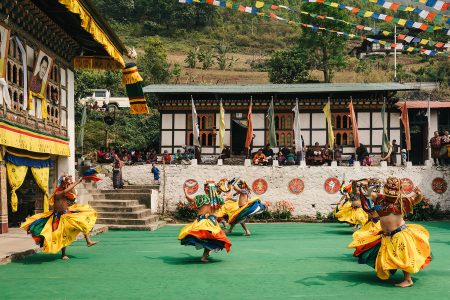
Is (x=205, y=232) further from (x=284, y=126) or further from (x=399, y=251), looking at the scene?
(x=284, y=126)

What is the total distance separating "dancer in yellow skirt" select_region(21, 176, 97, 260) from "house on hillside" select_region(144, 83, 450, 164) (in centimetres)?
1807

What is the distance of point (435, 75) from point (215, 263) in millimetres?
51408

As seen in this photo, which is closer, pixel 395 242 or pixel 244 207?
pixel 395 242

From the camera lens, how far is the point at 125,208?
1956 cm

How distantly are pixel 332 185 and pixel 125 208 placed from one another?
860 cm

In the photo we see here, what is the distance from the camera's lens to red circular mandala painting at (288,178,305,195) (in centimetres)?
2359

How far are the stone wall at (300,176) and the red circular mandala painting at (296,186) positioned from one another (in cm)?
12

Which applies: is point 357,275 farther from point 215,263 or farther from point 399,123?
point 399,123

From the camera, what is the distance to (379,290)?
295 inches

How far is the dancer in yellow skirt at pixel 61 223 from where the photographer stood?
33.7ft

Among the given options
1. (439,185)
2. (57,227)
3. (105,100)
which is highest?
(105,100)

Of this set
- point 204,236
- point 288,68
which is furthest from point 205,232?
point 288,68

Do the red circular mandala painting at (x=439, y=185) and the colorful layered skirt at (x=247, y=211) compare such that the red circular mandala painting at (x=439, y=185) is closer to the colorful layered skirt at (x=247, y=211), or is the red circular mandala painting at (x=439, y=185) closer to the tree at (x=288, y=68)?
the colorful layered skirt at (x=247, y=211)

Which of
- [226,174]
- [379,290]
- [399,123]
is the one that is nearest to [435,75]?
[399,123]
